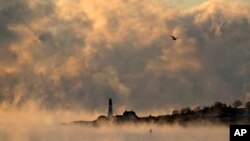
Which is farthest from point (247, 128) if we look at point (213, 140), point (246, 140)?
point (213, 140)

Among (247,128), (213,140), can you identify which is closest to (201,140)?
(213,140)

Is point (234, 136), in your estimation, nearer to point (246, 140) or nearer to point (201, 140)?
point (246, 140)

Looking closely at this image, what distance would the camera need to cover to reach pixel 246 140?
5597 cm

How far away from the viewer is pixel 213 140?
193m

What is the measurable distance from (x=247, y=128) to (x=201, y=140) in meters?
141

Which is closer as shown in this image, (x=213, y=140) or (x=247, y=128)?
(x=247, y=128)

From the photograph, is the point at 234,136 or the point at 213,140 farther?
the point at 213,140

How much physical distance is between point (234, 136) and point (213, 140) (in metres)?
139

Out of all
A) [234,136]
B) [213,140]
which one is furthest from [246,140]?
[213,140]

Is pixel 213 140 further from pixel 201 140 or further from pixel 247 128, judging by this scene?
pixel 247 128

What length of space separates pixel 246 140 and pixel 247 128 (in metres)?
1.44

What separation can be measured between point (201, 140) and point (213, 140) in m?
4.77

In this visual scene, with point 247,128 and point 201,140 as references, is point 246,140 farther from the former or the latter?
point 201,140

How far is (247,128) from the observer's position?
187 ft
